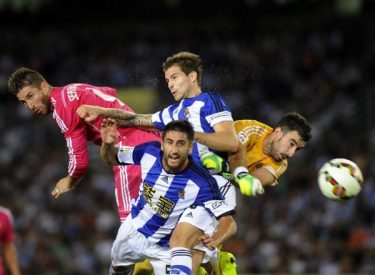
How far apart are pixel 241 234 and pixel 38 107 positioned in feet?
27.1

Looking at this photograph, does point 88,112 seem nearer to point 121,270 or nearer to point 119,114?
point 119,114

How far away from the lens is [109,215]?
17344 millimetres

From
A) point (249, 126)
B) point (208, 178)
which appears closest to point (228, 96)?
point (249, 126)

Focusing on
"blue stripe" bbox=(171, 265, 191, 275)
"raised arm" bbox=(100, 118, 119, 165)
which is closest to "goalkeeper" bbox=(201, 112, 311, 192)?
"blue stripe" bbox=(171, 265, 191, 275)

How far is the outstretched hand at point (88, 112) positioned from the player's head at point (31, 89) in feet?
2.63

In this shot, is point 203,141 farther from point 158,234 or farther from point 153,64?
point 153,64

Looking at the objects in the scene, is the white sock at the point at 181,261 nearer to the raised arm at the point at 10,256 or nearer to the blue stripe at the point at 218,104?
the blue stripe at the point at 218,104

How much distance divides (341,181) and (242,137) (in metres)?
1.01

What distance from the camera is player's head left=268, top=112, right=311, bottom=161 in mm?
8320

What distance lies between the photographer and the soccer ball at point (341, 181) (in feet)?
27.9

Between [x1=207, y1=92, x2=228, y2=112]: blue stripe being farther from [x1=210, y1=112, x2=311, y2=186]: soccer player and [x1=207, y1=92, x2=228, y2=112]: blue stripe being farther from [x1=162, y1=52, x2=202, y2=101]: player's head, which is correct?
[x1=210, y1=112, x2=311, y2=186]: soccer player

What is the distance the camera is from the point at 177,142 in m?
7.55

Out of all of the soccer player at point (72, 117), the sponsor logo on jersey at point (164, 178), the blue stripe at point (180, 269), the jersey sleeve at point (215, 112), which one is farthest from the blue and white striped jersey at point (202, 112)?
the blue stripe at point (180, 269)

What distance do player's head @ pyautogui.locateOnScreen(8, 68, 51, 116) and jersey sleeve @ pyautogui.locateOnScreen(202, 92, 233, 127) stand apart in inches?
63.4
